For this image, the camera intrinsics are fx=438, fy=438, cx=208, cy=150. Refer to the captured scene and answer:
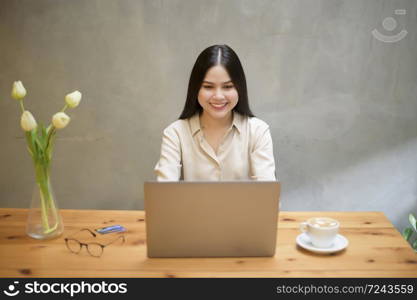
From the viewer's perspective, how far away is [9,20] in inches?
108

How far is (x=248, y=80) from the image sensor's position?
2.77 metres

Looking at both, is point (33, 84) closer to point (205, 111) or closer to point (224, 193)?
point (205, 111)

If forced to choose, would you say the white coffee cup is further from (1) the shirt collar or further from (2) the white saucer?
(1) the shirt collar

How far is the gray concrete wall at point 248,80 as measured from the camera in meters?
2.70

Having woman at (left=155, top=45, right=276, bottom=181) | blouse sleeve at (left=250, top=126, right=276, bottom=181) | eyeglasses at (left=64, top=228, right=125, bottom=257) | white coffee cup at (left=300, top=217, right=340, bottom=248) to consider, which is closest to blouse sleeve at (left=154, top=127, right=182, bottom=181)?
woman at (left=155, top=45, right=276, bottom=181)


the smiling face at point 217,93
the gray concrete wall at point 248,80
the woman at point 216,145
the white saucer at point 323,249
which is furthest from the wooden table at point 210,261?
the gray concrete wall at point 248,80

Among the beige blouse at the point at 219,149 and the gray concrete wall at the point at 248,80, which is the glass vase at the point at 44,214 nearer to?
the beige blouse at the point at 219,149

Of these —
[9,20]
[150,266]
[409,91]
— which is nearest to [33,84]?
[9,20]

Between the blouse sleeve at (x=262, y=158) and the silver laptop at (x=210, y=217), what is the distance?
59cm

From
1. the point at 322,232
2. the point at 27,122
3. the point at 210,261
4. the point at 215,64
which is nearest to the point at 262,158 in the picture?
the point at 215,64

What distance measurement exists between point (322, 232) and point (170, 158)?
2.64ft

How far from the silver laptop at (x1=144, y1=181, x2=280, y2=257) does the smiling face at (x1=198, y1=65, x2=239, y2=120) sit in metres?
0.65

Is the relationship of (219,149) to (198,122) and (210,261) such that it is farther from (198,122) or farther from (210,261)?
(210,261)

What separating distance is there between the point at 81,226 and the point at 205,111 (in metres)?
0.75
